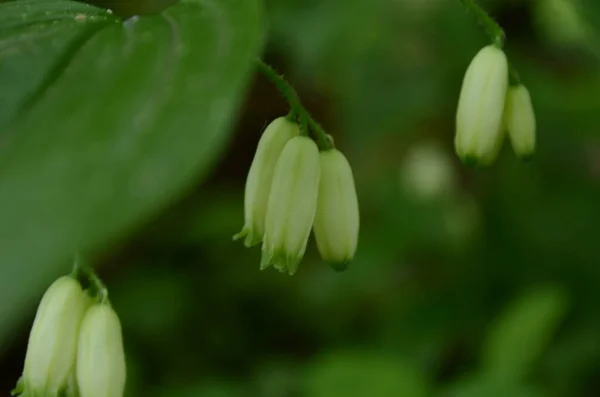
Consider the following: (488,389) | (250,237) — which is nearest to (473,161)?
(250,237)

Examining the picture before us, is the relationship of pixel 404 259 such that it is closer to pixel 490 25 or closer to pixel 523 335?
pixel 523 335

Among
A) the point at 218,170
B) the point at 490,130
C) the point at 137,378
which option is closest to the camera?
the point at 490,130

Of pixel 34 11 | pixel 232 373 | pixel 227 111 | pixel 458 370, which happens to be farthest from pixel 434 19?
pixel 227 111

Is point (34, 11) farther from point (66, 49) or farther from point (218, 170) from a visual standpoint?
point (218, 170)

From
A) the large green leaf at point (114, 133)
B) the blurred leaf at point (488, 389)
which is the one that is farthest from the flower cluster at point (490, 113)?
the blurred leaf at point (488, 389)

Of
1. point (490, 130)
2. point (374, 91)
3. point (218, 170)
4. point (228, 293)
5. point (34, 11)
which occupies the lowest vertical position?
point (218, 170)
